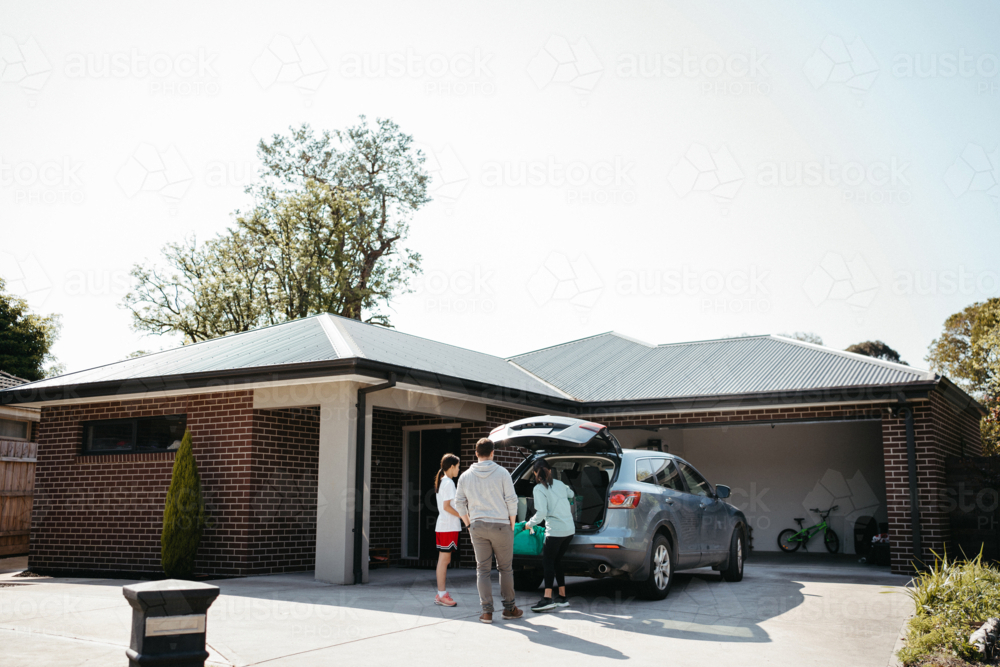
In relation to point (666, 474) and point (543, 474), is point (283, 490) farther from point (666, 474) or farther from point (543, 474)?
point (666, 474)

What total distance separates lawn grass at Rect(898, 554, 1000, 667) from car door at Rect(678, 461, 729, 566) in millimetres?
2460

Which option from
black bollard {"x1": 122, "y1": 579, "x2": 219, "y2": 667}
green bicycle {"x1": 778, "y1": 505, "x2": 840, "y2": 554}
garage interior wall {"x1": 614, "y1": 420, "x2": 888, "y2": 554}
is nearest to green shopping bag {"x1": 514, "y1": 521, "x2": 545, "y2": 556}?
black bollard {"x1": 122, "y1": 579, "x2": 219, "y2": 667}

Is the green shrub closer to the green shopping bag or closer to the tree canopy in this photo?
the green shopping bag

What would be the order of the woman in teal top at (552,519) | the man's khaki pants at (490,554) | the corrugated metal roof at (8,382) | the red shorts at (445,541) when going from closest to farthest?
the man's khaki pants at (490,554) → the woman in teal top at (552,519) → the red shorts at (445,541) → the corrugated metal roof at (8,382)

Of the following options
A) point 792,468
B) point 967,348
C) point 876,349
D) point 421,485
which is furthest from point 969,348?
point 421,485

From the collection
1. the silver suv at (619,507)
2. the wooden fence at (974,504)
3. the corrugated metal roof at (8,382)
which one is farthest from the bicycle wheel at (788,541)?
the corrugated metal roof at (8,382)

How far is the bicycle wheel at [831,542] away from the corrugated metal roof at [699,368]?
3772mm

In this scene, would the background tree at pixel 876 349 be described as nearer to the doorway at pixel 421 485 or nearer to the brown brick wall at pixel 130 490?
the doorway at pixel 421 485

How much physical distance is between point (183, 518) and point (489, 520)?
541 cm

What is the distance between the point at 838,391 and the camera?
11.9 m

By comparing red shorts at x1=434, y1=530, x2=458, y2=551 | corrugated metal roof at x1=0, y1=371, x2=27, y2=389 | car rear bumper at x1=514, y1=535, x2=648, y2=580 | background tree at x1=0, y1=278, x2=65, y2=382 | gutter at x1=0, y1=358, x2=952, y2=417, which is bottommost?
car rear bumper at x1=514, y1=535, x2=648, y2=580

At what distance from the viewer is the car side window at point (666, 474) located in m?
8.88

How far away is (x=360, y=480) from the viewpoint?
9906mm

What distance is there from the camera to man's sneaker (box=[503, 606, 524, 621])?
7.11 metres
